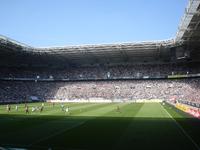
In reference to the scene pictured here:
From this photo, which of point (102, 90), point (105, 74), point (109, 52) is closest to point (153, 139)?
point (109, 52)

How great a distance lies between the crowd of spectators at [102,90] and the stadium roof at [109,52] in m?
7.43

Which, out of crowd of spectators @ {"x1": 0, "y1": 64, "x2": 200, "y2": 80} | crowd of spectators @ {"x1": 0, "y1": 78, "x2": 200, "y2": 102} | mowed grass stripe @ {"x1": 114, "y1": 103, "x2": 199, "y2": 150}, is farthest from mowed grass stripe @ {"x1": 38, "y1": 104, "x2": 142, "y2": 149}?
crowd of spectators @ {"x1": 0, "y1": 64, "x2": 200, "y2": 80}

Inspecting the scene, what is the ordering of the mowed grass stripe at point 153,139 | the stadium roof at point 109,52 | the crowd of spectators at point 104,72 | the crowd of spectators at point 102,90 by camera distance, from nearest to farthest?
the mowed grass stripe at point 153,139
the stadium roof at point 109,52
the crowd of spectators at point 102,90
the crowd of spectators at point 104,72

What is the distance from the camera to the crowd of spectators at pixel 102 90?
7900cm

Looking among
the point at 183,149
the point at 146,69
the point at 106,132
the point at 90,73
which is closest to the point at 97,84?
the point at 90,73

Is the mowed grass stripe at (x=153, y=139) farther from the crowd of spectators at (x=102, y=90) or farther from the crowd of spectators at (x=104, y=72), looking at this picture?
the crowd of spectators at (x=104, y=72)

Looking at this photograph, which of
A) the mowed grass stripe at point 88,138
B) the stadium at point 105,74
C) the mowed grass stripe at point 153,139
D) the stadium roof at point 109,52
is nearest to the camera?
the mowed grass stripe at point 153,139

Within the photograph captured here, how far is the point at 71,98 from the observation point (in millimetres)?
86375

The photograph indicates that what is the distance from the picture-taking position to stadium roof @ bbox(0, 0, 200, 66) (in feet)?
201

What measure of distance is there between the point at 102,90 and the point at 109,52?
15.5 m

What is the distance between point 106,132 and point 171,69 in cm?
6737

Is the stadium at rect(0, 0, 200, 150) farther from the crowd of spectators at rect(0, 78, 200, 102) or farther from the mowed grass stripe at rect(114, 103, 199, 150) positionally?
the mowed grass stripe at rect(114, 103, 199, 150)

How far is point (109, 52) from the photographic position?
76.9m

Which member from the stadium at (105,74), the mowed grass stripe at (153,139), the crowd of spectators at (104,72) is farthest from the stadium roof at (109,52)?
the mowed grass stripe at (153,139)
